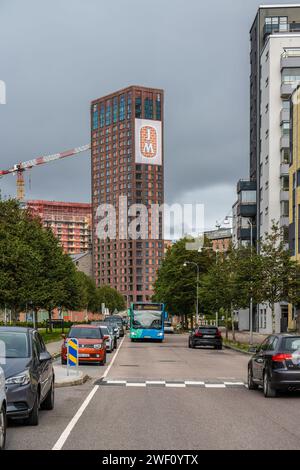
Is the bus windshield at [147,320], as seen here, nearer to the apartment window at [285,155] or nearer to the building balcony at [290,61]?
the apartment window at [285,155]

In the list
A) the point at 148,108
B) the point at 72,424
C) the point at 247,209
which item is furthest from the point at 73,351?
the point at 148,108

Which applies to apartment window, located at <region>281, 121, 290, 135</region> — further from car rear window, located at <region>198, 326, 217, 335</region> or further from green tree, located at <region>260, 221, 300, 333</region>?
green tree, located at <region>260, 221, 300, 333</region>

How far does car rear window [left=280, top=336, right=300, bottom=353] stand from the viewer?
16891mm

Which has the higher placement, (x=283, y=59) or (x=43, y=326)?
(x=283, y=59)

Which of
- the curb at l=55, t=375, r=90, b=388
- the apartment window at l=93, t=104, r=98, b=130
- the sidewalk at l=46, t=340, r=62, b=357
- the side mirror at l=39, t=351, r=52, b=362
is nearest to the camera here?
the side mirror at l=39, t=351, r=52, b=362

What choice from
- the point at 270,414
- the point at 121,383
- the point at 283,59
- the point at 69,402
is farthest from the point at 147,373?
the point at 283,59

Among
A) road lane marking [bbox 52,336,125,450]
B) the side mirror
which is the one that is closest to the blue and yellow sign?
road lane marking [bbox 52,336,125,450]

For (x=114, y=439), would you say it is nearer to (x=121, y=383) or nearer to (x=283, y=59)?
(x=121, y=383)

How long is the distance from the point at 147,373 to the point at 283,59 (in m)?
58.1

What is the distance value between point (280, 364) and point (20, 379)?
23.4 feet

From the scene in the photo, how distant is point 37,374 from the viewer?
1236 centimetres

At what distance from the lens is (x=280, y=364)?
16.7 m

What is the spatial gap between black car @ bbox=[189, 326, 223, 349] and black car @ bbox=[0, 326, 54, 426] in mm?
33682
